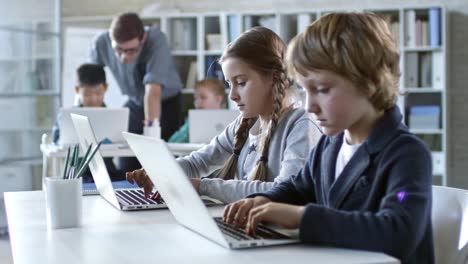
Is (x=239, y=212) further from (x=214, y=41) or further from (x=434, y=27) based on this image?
(x=214, y=41)

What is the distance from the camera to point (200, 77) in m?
5.92

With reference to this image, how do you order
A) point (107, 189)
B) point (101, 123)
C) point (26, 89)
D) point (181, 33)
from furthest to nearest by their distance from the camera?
1. point (181, 33)
2. point (26, 89)
3. point (101, 123)
4. point (107, 189)

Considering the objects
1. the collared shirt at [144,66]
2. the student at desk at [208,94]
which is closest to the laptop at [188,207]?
the collared shirt at [144,66]

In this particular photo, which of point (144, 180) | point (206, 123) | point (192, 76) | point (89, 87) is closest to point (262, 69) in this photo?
point (144, 180)

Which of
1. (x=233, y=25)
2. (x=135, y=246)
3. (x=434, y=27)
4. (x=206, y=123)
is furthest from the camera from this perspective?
(x=233, y=25)

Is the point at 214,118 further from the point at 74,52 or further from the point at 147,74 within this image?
the point at 74,52

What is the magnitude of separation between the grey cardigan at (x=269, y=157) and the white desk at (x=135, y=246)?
0.14 meters

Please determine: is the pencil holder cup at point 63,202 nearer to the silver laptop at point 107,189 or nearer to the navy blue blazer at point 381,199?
the silver laptop at point 107,189

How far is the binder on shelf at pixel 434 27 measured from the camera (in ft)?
18.1

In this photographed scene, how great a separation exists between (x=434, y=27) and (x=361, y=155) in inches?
181

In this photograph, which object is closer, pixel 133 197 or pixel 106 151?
pixel 133 197

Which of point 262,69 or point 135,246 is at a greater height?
point 262,69

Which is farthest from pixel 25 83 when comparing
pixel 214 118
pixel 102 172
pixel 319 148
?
pixel 319 148

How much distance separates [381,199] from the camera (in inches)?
46.0
